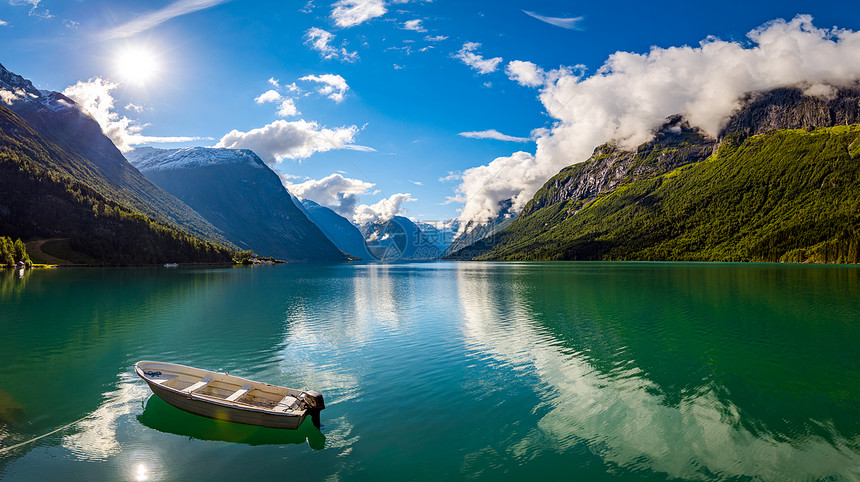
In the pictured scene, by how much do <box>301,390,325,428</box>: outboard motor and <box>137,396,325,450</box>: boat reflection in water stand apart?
75cm

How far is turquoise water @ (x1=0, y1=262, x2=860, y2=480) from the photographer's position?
1548 cm

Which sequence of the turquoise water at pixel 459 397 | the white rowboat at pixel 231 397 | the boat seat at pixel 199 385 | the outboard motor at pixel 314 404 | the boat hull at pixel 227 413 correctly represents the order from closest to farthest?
the turquoise water at pixel 459 397
the boat hull at pixel 227 413
the white rowboat at pixel 231 397
the outboard motor at pixel 314 404
the boat seat at pixel 199 385

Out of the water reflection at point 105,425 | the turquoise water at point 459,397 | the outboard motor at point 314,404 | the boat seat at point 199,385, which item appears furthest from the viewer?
the boat seat at point 199,385

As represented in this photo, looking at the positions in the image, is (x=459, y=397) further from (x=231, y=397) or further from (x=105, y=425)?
(x=105, y=425)

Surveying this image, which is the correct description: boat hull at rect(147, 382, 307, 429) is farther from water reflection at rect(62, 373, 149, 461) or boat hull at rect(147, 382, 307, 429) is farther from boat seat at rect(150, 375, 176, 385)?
water reflection at rect(62, 373, 149, 461)

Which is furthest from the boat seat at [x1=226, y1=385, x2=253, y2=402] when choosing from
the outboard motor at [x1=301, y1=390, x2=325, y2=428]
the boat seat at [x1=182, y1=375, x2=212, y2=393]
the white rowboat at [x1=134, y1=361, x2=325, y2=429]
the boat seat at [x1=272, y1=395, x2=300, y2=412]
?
the outboard motor at [x1=301, y1=390, x2=325, y2=428]

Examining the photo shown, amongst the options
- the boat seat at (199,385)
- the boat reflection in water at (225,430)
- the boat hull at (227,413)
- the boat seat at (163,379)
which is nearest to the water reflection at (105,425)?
the boat reflection in water at (225,430)

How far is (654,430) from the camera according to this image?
18531 millimetres

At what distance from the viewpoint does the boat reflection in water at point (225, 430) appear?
17516 mm

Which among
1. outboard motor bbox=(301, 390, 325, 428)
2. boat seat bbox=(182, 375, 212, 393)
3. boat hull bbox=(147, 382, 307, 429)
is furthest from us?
boat seat bbox=(182, 375, 212, 393)

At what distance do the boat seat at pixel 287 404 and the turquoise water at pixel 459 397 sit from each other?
1.35m

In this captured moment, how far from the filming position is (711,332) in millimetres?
40781

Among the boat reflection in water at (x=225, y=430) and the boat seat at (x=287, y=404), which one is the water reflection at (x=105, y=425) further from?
the boat seat at (x=287, y=404)

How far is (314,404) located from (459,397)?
8.95 metres
